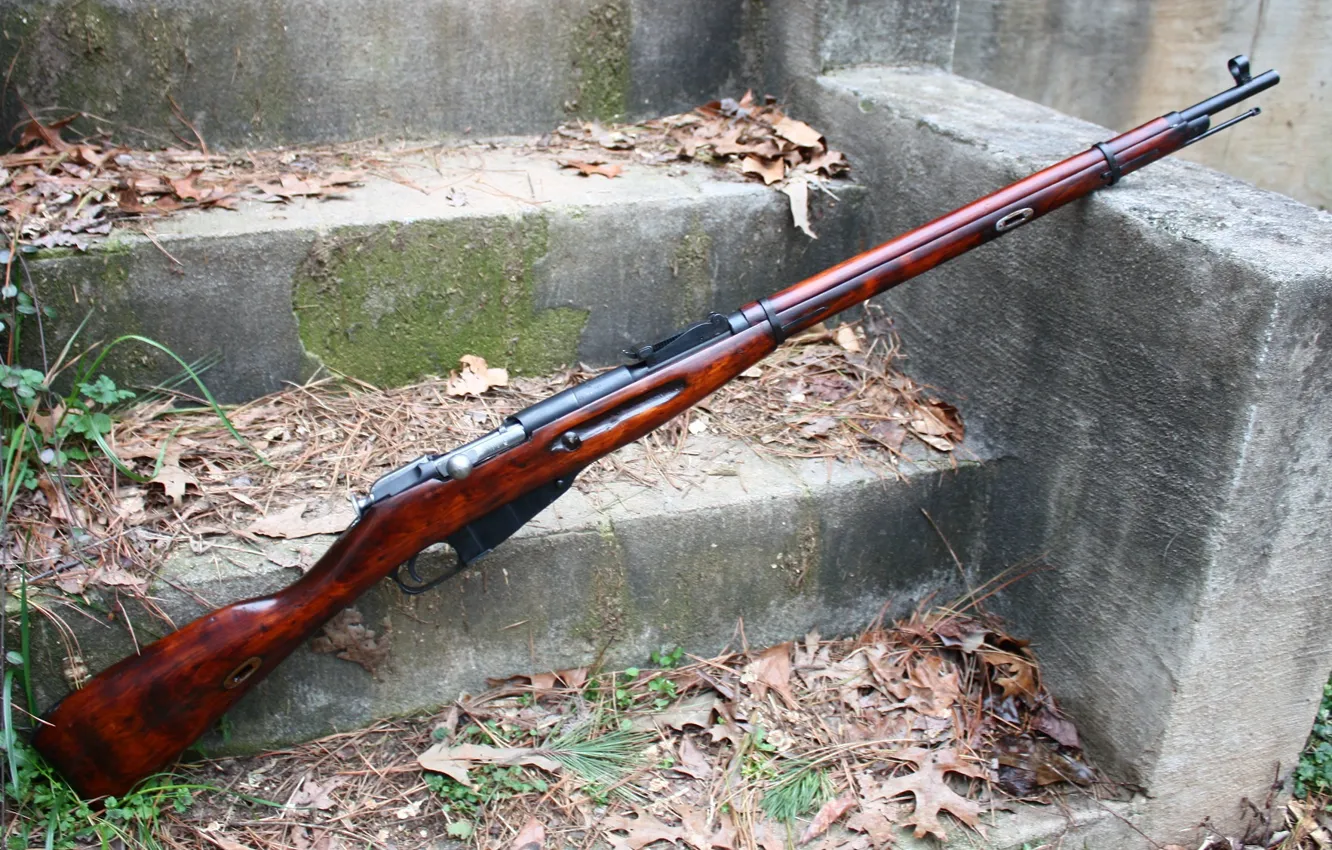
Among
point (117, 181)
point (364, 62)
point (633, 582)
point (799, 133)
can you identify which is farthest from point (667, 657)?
point (364, 62)

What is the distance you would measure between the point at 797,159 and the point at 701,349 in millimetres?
1274

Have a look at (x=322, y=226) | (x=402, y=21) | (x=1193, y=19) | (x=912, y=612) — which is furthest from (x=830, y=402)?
(x=1193, y=19)

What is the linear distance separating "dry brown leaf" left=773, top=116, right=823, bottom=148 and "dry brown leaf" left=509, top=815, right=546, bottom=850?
87.7 inches

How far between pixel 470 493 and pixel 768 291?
1408mm

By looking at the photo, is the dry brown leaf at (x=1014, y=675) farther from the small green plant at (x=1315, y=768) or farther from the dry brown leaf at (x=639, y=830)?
the dry brown leaf at (x=639, y=830)

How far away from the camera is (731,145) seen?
3438 millimetres

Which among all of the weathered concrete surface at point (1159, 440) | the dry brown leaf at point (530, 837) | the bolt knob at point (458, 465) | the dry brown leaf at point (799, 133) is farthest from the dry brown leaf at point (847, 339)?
the dry brown leaf at point (530, 837)

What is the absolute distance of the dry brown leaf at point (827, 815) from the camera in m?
2.46

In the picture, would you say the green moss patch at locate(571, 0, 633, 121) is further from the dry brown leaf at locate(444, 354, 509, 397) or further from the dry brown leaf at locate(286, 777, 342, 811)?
the dry brown leaf at locate(286, 777, 342, 811)

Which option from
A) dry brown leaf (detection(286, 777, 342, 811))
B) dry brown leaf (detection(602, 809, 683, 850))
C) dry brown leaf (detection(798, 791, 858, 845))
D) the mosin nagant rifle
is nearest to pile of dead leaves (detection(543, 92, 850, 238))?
the mosin nagant rifle

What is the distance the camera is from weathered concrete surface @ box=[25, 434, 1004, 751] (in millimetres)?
2521

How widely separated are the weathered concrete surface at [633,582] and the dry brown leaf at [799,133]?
1116 mm

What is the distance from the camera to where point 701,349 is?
2.38 meters

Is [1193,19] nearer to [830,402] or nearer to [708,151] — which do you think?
[708,151]
